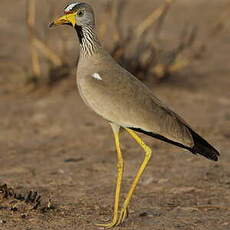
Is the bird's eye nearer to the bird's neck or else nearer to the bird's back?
the bird's neck

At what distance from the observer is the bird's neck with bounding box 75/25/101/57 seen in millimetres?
5172

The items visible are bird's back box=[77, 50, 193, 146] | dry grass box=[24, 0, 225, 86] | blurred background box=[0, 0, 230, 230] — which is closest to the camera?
bird's back box=[77, 50, 193, 146]

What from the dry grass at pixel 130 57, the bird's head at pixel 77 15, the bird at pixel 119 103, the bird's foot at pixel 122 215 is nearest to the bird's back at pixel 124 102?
the bird at pixel 119 103

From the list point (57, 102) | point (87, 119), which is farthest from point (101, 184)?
point (57, 102)

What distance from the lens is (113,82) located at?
505 cm

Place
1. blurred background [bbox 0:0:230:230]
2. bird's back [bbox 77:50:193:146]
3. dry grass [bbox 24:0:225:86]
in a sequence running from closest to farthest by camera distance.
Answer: bird's back [bbox 77:50:193:146]
blurred background [bbox 0:0:230:230]
dry grass [bbox 24:0:225:86]

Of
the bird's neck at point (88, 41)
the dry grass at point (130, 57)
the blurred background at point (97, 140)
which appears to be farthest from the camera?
the dry grass at point (130, 57)

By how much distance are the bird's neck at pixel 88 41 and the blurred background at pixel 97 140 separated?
3.86 ft

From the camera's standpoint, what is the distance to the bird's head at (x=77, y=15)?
5.19 meters

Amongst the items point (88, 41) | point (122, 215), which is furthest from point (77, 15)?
point (122, 215)

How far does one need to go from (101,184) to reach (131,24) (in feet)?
27.1

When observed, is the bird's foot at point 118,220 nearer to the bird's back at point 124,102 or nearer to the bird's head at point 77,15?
the bird's back at point 124,102

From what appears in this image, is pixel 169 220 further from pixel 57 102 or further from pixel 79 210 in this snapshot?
pixel 57 102

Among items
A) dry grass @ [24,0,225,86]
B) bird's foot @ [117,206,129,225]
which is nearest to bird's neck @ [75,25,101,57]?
bird's foot @ [117,206,129,225]
